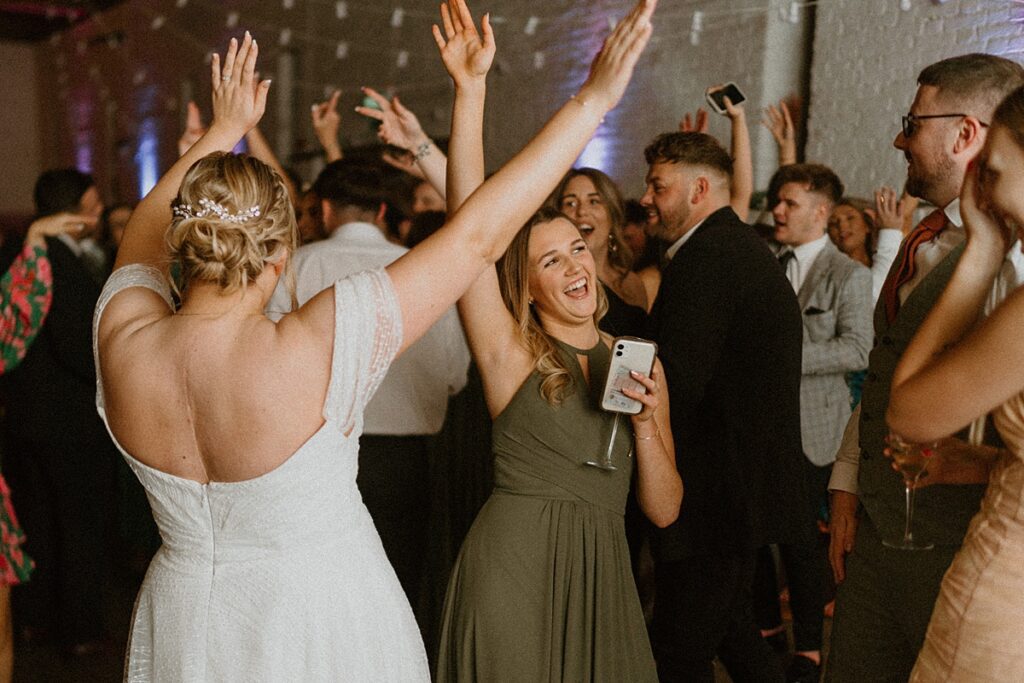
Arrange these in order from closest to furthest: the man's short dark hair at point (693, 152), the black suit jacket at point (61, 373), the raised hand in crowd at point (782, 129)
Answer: the man's short dark hair at point (693, 152)
the black suit jacket at point (61, 373)
the raised hand in crowd at point (782, 129)

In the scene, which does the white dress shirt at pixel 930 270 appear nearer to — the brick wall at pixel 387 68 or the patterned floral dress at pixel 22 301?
the patterned floral dress at pixel 22 301

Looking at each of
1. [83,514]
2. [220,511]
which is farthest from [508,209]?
[83,514]

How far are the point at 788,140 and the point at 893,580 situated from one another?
2653mm

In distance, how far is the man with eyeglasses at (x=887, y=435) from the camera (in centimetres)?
167

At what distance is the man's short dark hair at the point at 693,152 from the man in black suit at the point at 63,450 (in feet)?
6.39

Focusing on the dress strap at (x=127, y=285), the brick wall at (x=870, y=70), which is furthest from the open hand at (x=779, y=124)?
the dress strap at (x=127, y=285)

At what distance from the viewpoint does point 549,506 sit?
1950mm

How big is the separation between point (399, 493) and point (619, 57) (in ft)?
6.09

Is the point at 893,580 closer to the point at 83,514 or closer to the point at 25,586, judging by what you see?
the point at 83,514

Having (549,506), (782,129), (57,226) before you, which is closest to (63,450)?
(57,226)

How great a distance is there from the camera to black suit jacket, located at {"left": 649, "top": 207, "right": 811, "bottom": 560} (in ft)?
7.93

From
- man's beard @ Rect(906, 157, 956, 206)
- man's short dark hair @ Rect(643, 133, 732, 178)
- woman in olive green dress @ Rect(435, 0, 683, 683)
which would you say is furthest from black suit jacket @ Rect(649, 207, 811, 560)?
man's beard @ Rect(906, 157, 956, 206)

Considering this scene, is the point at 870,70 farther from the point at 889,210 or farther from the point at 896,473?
the point at 896,473

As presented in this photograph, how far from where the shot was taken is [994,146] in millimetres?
1263
